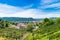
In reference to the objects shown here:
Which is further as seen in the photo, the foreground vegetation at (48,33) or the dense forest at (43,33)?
the dense forest at (43,33)

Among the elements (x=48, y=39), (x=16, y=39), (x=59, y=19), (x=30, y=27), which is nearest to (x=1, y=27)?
(x=30, y=27)

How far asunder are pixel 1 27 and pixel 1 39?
1726 cm

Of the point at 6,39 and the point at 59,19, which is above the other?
the point at 59,19

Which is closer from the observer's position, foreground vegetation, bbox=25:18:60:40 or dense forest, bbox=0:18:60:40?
foreground vegetation, bbox=25:18:60:40

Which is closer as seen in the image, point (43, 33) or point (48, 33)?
point (48, 33)

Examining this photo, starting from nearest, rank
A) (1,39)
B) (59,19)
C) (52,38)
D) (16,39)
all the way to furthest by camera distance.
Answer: (52,38) → (59,19) → (1,39) → (16,39)

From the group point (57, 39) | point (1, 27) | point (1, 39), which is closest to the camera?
point (57, 39)

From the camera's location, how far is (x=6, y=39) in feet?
99.3

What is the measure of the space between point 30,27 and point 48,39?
23.7 meters

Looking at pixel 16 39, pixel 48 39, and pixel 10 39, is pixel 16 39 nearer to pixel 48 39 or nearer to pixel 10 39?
pixel 10 39

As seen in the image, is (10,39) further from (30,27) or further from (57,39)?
(57,39)

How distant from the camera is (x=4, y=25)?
48219mm

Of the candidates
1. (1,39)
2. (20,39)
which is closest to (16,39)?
(20,39)

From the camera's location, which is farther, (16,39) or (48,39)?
(16,39)
